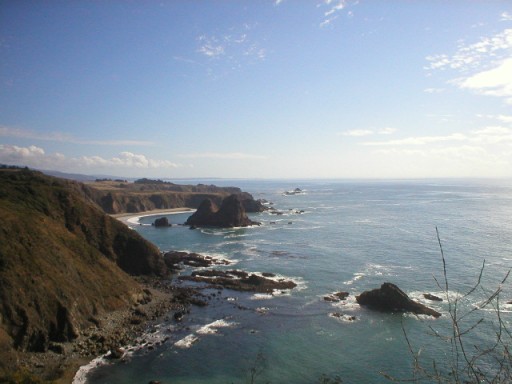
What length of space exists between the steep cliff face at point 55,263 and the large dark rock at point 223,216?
2324 inches

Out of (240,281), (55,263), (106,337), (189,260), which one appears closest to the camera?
(106,337)

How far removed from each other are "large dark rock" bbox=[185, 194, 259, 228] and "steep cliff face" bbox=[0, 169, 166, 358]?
59026 millimetres

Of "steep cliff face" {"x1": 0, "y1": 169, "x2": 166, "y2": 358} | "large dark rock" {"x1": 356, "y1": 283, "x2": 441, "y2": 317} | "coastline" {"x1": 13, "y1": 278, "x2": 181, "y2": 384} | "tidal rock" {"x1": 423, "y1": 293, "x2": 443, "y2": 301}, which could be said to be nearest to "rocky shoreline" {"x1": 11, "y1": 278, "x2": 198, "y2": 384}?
"coastline" {"x1": 13, "y1": 278, "x2": 181, "y2": 384}

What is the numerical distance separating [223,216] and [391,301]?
81.4m

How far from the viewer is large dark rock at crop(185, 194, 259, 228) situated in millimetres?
122125

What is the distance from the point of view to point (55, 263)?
42.5 m

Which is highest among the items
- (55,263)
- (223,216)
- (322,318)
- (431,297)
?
(55,263)

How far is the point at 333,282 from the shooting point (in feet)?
192

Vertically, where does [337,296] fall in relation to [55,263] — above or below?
below

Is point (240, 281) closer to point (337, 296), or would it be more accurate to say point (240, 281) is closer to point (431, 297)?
point (337, 296)

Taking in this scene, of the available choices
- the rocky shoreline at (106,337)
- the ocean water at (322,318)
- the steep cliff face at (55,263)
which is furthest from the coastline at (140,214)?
the rocky shoreline at (106,337)

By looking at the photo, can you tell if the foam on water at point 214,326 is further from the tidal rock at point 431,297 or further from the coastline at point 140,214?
the coastline at point 140,214

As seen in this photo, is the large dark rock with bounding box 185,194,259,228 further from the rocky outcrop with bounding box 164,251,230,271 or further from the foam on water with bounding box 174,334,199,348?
the foam on water with bounding box 174,334,199,348

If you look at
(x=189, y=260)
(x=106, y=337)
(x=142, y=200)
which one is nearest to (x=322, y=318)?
(x=106, y=337)
